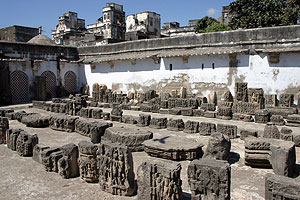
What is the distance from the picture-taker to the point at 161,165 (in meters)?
3.94

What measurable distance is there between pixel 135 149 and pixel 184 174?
1.93 meters

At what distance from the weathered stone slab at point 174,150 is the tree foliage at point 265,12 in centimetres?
1467

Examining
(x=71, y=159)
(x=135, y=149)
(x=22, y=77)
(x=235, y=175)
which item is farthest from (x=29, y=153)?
(x=22, y=77)

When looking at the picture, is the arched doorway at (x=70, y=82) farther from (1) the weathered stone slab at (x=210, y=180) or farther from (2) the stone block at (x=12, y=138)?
(1) the weathered stone slab at (x=210, y=180)

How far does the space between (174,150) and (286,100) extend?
24.4ft

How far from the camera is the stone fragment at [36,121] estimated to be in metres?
9.79

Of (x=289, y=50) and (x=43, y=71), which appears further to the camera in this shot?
(x=43, y=71)

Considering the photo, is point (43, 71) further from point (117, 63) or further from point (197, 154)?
point (197, 154)

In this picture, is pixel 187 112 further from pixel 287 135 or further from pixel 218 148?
pixel 218 148

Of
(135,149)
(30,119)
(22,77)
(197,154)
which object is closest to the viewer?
(197,154)

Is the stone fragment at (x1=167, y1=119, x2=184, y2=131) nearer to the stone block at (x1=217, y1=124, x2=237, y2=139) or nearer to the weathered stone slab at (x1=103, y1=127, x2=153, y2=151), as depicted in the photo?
the stone block at (x1=217, y1=124, x2=237, y2=139)

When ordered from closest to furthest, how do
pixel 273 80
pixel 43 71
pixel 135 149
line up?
pixel 135 149, pixel 273 80, pixel 43 71

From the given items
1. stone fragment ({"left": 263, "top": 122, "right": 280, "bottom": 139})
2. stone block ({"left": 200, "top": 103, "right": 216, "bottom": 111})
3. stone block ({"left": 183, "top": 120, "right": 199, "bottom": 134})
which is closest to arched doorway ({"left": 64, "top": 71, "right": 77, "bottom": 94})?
stone block ({"left": 200, "top": 103, "right": 216, "bottom": 111})

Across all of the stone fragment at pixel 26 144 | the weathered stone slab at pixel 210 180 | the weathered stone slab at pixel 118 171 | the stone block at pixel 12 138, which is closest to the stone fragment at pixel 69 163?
the weathered stone slab at pixel 118 171
